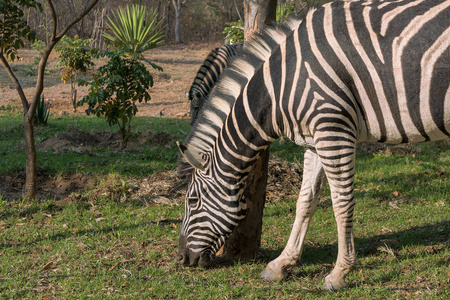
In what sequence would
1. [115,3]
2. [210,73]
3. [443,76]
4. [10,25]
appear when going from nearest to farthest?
[443,76], [10,25], [210,73], [115,3]

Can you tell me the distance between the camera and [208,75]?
33.7ft

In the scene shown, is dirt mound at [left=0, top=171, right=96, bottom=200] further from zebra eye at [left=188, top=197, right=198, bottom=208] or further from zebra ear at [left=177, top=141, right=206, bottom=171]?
zebra ear at [left=177, top=141, right=206, bottom=171]

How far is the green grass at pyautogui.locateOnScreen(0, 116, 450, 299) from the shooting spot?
4.04m

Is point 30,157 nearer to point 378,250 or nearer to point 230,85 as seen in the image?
point 230,85

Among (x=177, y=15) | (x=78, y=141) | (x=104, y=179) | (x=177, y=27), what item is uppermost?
(x=177, y=15)

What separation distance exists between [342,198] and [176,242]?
6.90ft

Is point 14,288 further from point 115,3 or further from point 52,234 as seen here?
point 115,3

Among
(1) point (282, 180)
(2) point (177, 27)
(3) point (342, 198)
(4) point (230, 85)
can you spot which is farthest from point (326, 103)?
(2) point (177, 27)

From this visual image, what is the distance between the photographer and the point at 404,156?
336 inches

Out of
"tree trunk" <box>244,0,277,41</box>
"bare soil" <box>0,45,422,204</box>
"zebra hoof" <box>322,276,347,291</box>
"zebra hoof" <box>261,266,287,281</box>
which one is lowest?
"zebra hoof" <box>261,266,287,281</box>

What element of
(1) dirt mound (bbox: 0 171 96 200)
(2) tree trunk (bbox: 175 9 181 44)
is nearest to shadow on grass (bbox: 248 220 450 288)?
(1) dirt mound (bbox: 0 171 96 200)

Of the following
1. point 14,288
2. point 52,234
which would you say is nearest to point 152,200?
point 52,234

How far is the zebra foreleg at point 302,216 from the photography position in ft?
14.2

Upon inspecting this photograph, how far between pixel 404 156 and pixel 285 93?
5.57 metres
